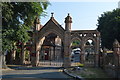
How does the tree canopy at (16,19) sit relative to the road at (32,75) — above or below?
above

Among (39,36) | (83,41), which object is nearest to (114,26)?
(83,41)

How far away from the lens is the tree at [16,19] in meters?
22.9

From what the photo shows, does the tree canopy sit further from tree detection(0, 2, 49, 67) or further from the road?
the road

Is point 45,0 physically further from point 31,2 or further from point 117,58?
point 117,58

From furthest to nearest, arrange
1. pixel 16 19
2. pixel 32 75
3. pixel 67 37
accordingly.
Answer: pixel 67 37, pixel 16 19, pixel 32 75

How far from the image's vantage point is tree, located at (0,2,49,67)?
22.9m

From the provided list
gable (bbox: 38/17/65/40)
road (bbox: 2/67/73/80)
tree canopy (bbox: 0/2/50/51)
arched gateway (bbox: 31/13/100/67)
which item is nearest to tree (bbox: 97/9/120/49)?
arched gateway (bbox: 31/13/100/67)

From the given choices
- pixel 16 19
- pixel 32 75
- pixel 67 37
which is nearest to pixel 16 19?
pixel 16 19

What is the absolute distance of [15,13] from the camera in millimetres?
25375

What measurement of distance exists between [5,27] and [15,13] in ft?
8.23

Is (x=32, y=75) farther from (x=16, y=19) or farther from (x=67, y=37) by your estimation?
(x=67, y=37)

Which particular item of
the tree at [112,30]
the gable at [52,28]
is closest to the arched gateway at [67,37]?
the gable at [52,28]

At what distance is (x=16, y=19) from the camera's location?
25.7m

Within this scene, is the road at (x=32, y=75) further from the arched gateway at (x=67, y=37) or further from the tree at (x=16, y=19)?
the arched gateway at (x=67, y=37)
